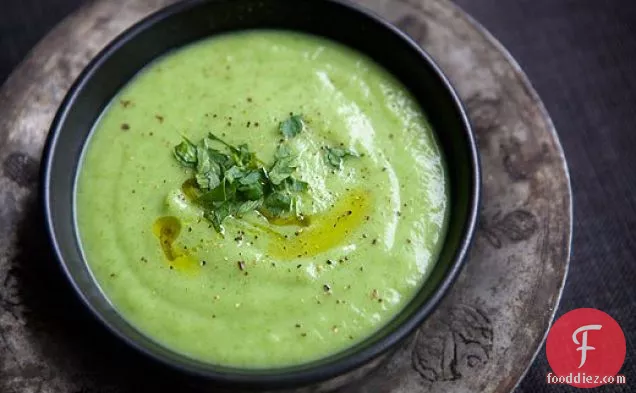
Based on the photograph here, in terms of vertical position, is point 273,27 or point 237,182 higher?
point 273,27

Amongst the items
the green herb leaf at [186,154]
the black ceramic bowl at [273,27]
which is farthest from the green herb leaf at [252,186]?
the black ceramic bowl at [273,27]

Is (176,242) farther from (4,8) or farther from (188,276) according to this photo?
(4,8)

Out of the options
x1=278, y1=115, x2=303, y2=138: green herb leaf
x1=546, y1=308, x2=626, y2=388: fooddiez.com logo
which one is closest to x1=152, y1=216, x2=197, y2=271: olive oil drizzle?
x1=278, y1=115, x2=303, y2=138: green herb leaf

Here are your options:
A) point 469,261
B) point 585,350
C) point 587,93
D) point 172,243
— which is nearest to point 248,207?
point 172,243

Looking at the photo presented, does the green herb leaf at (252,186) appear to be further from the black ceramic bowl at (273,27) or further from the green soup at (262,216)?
the black ceramic bowl at (273,27)

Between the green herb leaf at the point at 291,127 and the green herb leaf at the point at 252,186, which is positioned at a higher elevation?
the green herb leaf at the point at 291,127

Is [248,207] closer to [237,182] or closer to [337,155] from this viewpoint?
[237,182]

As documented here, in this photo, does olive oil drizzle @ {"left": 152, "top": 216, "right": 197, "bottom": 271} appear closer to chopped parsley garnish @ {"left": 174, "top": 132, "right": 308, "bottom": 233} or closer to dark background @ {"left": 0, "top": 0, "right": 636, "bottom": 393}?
chopped parsley garnish @ {"left": 174, "top": 132, "right": 308, "bottom": 233}

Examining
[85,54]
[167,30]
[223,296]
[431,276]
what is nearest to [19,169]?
[85,54]
